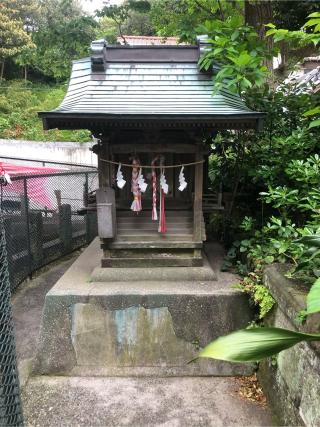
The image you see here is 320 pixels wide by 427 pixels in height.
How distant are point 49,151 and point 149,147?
13.5 meters

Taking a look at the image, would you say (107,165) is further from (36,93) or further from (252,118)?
(36,93)

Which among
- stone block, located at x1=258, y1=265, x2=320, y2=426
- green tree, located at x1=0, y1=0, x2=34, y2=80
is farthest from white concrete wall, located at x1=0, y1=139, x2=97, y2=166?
stone block, located at x1=258, y1=265, x2=320, y2=426

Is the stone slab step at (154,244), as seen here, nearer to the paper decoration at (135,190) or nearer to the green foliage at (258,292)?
the paper decoration at (135,190)

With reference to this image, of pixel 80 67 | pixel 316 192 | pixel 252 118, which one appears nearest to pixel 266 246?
pixel 316 192

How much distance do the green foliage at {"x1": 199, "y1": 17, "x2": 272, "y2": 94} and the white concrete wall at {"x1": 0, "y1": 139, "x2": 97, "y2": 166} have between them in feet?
40.7

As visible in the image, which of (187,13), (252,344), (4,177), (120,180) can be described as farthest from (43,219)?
(252,344)

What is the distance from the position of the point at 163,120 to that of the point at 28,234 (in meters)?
3.52

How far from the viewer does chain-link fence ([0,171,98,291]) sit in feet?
19.3

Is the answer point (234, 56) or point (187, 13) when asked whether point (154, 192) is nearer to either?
point (234, 56)

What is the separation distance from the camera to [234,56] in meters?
4.44

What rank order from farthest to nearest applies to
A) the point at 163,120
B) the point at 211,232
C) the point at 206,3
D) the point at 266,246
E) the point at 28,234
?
the point at 206,3 < the point at 211,232 < the point at 28,234 < the point at 266,246 < the point at 163,120

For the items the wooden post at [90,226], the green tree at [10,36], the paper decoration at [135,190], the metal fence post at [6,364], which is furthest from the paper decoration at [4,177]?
the green tree at [10,36]

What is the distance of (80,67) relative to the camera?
534cm

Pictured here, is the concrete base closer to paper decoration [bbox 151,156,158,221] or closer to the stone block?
the stone block
